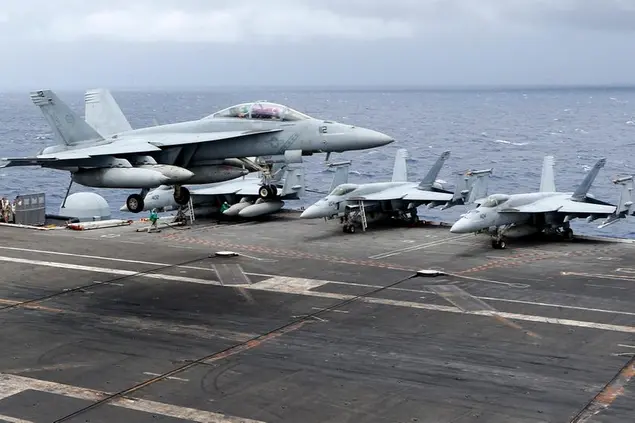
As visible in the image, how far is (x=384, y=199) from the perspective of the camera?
48406 millimetres

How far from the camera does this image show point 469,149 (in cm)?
12825

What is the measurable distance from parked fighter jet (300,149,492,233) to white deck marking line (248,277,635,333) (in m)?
Result: 13.1

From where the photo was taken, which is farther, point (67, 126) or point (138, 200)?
point (138, 200)

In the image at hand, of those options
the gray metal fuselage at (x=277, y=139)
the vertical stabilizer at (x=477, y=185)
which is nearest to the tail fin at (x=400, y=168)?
the vertical stabilizer at (x=477, y=185)

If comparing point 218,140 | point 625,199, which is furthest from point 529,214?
point 218,140

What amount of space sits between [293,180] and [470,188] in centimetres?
1107

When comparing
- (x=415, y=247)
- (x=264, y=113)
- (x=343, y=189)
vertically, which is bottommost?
(x=415, y=247)

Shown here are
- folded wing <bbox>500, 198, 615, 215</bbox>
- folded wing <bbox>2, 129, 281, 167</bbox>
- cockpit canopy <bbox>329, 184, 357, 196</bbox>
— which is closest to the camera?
folded wing <bbox>2, 129, 281, 167</bbox>

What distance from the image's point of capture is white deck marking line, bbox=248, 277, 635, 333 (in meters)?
26.8

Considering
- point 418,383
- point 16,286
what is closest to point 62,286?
point 16,286

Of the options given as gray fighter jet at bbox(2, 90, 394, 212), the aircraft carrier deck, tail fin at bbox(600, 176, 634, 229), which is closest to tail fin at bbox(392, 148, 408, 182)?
the aircraft carrier deck

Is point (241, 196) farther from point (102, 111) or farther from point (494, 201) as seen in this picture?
point (494, 201)

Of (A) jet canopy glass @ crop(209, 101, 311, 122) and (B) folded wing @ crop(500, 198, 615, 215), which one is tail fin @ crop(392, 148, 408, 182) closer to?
(B) folded wing @ crop(500, 198, 615, 215)

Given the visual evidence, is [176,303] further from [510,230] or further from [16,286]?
[510,230]
